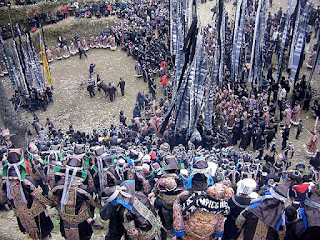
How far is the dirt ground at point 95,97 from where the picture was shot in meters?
17.5

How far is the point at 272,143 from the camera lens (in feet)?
41.3

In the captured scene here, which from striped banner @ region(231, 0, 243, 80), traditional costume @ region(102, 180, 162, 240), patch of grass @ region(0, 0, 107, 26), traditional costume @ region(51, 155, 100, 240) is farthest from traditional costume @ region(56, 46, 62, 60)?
traditional costume @ region(102, 180, 162, 240)

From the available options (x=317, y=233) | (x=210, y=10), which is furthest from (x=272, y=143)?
(x=210, y=10)

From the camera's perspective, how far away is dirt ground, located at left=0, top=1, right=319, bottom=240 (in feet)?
57.6

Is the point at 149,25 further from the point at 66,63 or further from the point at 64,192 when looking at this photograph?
the point at 64,192

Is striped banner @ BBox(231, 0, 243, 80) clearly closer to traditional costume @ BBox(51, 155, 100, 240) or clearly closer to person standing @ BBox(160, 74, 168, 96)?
person standing @ BBox(160, 74, 168, 96)

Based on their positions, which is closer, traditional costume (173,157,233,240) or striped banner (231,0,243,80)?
traditional costume (173,157,233,240)

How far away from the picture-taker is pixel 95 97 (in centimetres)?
2025

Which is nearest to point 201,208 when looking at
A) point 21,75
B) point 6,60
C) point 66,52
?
point 21,75

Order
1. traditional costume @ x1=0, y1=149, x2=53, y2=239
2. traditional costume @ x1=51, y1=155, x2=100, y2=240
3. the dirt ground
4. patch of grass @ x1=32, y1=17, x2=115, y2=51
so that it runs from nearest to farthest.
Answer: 1. traditional costume @ x1=51, y1=155, x2=100, y2=240
2. traditional costume @ x1=0, y1=149, x2=53, y2=239
3. the dirt ground
4. patch of grass @ x1=32, y1=17, x2=115, y2=51

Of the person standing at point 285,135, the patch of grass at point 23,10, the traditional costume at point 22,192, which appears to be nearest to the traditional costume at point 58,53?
the patch of grass at point 23,10

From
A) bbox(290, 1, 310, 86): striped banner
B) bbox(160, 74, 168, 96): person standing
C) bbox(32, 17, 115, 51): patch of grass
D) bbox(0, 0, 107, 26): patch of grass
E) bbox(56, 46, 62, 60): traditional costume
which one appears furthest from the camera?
bbox(32, 17, 115, 51): patch of grass

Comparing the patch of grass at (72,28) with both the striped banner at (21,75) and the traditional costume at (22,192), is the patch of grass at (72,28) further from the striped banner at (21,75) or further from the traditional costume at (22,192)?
the traditional costume at (22,192)

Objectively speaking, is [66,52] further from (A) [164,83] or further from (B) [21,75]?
(A) [164,83]
